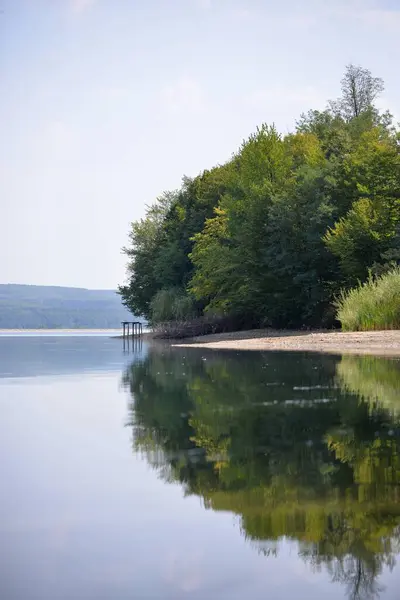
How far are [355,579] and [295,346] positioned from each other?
95.9 feet

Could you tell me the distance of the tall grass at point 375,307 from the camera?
109ft

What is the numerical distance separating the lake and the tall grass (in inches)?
830

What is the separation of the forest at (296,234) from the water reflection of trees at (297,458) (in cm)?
2070

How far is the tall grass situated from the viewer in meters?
33.3

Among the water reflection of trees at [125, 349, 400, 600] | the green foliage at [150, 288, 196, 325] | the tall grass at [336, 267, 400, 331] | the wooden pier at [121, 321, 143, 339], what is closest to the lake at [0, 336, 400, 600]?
the water reflection of trees at [125, 349, 400, 600]

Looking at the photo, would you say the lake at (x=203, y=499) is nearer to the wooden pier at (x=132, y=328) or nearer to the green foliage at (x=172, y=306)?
the green foliage at (x=172, y=306)

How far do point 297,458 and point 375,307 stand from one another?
2757 cm

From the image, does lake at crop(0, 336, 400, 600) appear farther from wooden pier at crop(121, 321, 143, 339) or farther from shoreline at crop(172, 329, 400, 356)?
wooden pier at crop(121, 321, 143, 339)

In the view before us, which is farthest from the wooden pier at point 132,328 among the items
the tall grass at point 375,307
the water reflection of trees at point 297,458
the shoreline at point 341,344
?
the water reflection of trees at point 297,458

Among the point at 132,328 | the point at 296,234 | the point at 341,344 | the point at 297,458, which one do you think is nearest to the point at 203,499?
the point at 297,458

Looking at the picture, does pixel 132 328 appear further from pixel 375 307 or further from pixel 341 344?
pixel 341 344

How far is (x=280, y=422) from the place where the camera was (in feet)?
32.6

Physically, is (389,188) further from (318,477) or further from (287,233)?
(318,477)

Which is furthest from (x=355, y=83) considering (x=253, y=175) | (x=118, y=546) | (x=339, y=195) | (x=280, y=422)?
(x=118, y=546)
